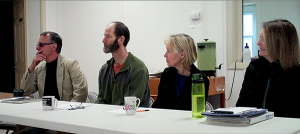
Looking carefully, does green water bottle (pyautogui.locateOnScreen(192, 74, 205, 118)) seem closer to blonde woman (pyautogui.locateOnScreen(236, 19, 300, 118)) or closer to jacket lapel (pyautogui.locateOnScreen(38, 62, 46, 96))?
blonde woman (pyautogui.locateOnScreen(236, 19, 300, 118))

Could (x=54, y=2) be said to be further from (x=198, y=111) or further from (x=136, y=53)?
(x=198, y=111)

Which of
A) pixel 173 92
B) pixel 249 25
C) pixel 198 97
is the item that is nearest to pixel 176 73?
pixel 173 92

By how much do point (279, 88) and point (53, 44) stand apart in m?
2.12

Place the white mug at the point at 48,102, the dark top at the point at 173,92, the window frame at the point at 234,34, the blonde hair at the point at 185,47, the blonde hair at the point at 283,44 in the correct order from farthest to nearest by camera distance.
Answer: the window frame at the point at 234,34, the blonde hair at the point at 185,47, the dark top at the point at 173,92, the blonde hair at the point at 283,44, the white mug at the point at 48,102

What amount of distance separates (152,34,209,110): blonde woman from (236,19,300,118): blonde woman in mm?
308

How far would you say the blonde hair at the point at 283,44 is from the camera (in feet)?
6.51

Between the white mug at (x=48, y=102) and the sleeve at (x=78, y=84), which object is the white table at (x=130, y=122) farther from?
the sleeve at (x=78, y=84)

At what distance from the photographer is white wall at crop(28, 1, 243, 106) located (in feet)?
13.1

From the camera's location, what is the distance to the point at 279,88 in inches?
77.0

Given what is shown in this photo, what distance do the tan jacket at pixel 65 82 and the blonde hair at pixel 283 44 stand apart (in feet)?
5.49

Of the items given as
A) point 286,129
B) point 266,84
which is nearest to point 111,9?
point 266,84

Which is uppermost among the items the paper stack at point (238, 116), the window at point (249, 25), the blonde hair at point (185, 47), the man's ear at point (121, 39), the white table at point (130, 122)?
the window at point (249, 25)

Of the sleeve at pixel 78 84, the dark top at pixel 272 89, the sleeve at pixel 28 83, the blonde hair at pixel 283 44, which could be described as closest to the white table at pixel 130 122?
the dark top at pixel 272 89

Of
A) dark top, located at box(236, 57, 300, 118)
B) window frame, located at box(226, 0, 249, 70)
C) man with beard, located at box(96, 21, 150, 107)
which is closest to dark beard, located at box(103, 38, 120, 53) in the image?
man with beard, located at box(96, 21, 150, 107)
